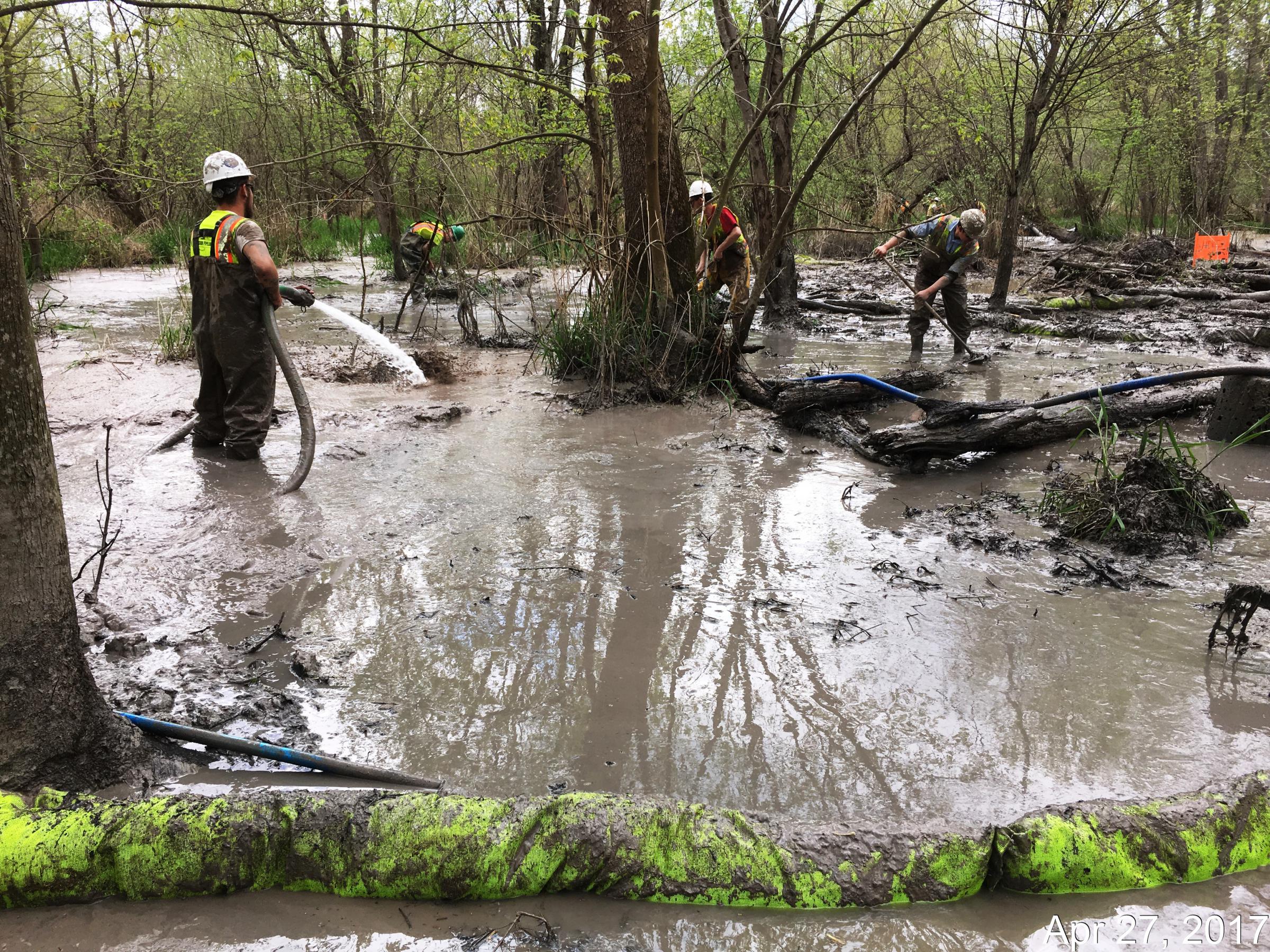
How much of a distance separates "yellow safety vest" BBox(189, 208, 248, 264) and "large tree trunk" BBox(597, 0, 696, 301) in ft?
9.55

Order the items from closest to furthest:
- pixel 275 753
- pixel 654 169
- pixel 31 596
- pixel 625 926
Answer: pixel 625 926
pixel 31 596
pixel 275 753
pixel 654 169

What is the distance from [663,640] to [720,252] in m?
5.45

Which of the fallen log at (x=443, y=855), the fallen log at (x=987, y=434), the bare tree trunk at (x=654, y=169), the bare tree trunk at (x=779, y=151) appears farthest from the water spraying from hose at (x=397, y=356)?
the fallen log at (x=443, y=855)

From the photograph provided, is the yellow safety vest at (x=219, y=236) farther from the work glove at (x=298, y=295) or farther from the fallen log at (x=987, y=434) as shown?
the fallen log at (x=987, y=434)

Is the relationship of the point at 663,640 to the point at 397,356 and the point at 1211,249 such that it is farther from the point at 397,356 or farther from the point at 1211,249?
the point at 1211,249

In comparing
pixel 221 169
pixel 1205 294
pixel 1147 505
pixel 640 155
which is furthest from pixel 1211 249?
pixel 221 169

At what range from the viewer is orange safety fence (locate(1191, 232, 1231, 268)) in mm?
14141

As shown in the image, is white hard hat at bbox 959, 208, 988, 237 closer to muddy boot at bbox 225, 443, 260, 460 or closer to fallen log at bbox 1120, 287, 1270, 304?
fallen log at bbox 1120, 287, 1270, 304

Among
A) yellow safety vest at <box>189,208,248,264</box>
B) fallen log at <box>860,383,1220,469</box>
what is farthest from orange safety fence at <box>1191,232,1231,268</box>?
yellow safety vest at <box>189,208,248,264</box>

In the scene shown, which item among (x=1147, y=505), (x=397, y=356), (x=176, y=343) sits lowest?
(x=1147, y=505)

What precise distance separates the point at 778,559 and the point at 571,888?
231cm

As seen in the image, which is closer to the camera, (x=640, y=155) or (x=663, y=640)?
(x=663, y=640)

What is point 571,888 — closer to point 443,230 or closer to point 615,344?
point 615,344

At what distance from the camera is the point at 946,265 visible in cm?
895
